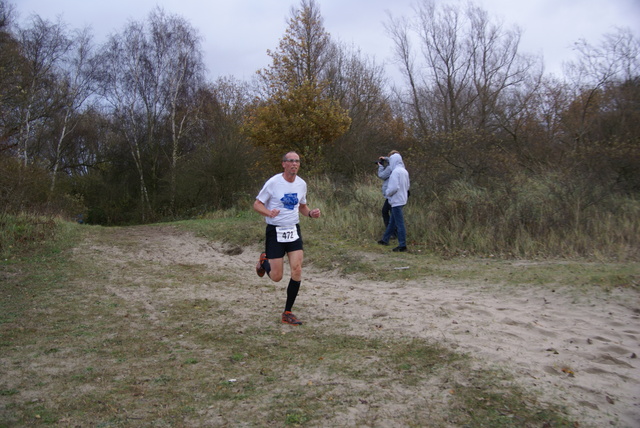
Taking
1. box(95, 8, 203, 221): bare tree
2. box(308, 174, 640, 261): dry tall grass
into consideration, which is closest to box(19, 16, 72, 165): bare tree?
box(95, 8, 203, 221): bare tree

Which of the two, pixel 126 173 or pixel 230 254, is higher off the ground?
pixel 126 173

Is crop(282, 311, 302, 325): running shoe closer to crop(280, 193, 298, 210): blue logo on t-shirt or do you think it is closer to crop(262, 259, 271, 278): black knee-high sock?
crop(262, 259, 271, 278): black knee-high sock

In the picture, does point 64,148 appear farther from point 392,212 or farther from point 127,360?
point 127,360

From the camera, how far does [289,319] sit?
19.1 feet

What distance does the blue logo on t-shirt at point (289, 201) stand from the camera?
5793 mm

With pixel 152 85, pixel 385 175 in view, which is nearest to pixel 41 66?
pixel 152 85

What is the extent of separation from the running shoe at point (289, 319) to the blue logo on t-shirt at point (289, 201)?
4.09 feet

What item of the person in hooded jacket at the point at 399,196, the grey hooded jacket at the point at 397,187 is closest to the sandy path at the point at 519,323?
→ the person in hooded jacket at the point at 399,196

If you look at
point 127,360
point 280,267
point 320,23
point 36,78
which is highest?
point 320,23

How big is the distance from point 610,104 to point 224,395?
14.1 m

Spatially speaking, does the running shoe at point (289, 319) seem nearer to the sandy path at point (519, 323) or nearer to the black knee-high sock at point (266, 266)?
the sandy path at point (519, 323)

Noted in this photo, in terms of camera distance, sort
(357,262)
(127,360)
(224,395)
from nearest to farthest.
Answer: (224,395) < (127,360) < (357,262)

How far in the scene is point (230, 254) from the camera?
11688 millimetres

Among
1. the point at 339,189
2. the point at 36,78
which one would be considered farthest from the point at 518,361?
the point at 36,78
